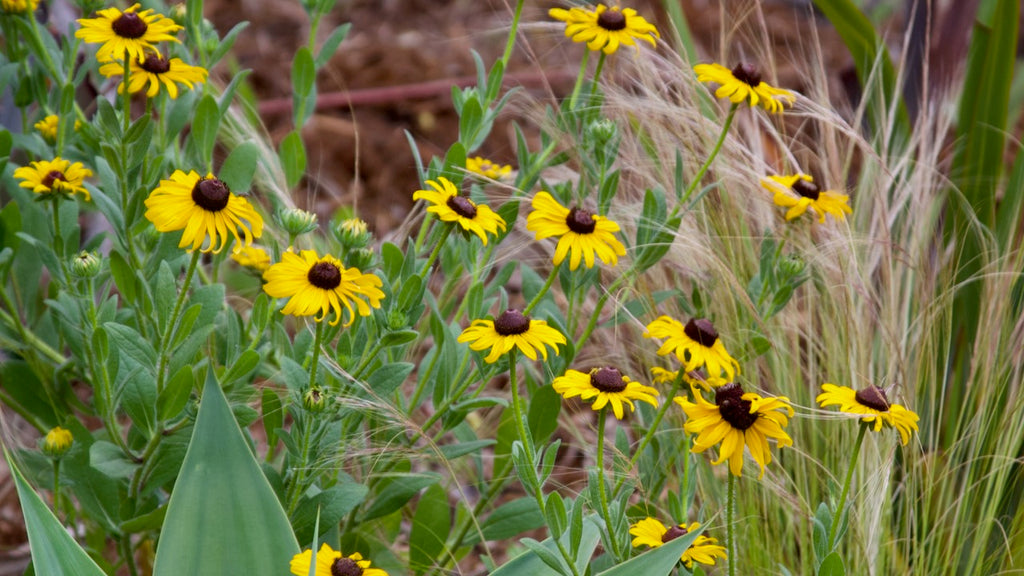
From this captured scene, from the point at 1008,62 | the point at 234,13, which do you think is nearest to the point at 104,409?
the point at 1008,62

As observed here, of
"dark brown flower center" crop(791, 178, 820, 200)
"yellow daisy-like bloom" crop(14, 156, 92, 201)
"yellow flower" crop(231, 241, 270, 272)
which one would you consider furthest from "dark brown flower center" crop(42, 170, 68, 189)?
"dark brown flower center" crop(791, 178, 820, 200)

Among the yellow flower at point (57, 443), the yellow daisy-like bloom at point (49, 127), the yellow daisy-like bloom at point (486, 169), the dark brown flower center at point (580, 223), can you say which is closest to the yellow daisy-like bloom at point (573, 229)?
the dark brown flower center at point (580, 223)

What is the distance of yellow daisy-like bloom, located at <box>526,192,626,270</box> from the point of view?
1.01 meters

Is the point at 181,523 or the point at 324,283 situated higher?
the point at 324,283

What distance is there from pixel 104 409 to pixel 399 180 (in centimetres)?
169

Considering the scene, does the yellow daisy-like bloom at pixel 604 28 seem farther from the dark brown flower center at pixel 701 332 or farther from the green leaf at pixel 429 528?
the green leaf at pixel 429 528

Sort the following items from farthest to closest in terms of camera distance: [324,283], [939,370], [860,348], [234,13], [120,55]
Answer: [234,13] < [939,370] < [860,348] < [120,55] < [324,283]

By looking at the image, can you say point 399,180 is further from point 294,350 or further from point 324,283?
point 324,283

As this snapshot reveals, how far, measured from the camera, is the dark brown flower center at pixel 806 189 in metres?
1.23

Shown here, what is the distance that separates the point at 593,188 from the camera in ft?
4.82

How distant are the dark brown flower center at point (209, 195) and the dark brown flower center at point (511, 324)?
9.9 inches

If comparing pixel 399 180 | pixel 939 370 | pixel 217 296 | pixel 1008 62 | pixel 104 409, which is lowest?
pixel 399 180

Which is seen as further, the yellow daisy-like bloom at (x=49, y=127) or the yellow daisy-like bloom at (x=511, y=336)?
the yellow daisy-like bloom at (x=49, y=127)

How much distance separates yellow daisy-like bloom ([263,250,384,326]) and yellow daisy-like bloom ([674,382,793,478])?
29 centimetres
